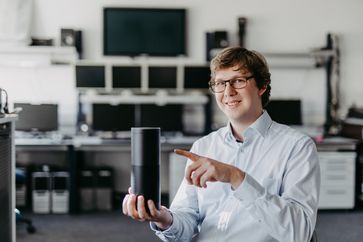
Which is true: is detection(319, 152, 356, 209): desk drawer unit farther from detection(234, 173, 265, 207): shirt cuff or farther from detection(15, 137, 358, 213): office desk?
detection(234, 173, 265, 207): shirt cuff

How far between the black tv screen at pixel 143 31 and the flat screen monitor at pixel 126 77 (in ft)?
0.99

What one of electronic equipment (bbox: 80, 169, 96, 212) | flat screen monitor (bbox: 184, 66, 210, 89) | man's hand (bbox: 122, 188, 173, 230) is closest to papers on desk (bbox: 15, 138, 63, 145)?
electronic equipment (bbox: 80, 169, 96, 212)

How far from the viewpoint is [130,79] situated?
5.09 meters

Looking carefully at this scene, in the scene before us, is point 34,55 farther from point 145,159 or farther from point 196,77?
point 145,159

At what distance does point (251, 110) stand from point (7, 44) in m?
4.18

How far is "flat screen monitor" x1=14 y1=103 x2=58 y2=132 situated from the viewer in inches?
197

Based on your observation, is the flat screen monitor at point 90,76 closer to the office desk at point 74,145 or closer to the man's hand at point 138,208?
the office desk at point 74,145

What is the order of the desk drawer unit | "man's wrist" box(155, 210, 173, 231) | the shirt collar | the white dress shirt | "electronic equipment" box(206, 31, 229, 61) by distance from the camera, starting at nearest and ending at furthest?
1. the white dress shirt
2. "man's wrist" box(155, 210, 173, 231)
3. the shirt collar
4. the desk drawer unit
5. "electronic equipment" box(206, 31, 229, 61)

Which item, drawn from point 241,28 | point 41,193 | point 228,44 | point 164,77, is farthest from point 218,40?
point 41,193

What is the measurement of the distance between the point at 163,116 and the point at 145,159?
13.2 ft

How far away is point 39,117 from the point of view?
5.03 m

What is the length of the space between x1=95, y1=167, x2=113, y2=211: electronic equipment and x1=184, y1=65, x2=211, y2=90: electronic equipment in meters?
1.29

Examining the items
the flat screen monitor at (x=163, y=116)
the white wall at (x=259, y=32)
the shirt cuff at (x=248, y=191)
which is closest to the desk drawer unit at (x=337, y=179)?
the white wall at (x=259, y=32)

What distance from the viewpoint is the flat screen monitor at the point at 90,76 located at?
5.01m
